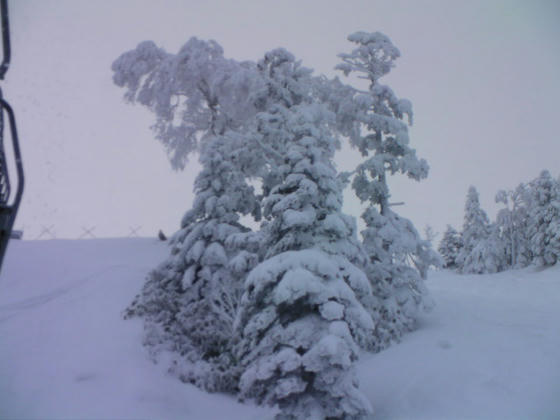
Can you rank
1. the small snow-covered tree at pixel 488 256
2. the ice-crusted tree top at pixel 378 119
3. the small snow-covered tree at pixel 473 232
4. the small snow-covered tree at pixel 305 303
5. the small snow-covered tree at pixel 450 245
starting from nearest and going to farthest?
the small snow-covered tree at pixel 305 303
the ice-crusted tree top at pixel 378 119
the small snow-covered tree at pixel 488 256
the small snow-covered tree at pixel 473 232
the small snow-covered tree at pixel 450 245

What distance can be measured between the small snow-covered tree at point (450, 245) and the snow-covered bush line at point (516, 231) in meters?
5.26

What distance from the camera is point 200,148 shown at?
23.0 metres

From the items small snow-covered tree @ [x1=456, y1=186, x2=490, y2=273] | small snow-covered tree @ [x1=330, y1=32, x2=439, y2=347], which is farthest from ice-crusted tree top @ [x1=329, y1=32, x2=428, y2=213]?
small snow-covered tree @ [x1=456, y1=186, x2=490, y2=273]

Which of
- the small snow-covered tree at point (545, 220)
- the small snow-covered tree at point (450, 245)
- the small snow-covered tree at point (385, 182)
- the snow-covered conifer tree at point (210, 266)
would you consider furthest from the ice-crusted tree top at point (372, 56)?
the small snow-covered tree at point (450, 245)

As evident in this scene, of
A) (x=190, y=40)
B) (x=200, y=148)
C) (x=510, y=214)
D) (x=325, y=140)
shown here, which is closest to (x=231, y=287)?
(x=325, y=140)

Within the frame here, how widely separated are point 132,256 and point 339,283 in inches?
538

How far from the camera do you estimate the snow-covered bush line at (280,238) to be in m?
9.49

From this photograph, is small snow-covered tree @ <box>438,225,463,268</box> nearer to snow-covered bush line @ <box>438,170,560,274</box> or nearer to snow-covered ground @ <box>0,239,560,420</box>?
snow-covered bush line @ <box>438,170,560,274</box>

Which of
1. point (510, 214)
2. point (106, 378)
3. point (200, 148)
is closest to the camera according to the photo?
point (106, 378)

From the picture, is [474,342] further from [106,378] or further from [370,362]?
[106,378]

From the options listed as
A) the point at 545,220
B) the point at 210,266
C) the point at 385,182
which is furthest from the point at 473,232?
the point at 210,266

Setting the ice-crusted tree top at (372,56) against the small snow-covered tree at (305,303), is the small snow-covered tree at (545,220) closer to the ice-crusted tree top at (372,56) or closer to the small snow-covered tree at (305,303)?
the ice-crusted tree top at (372,56)

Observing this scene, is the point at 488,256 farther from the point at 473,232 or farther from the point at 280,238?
the point at 280,238

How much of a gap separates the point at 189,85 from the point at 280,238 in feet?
44.5
